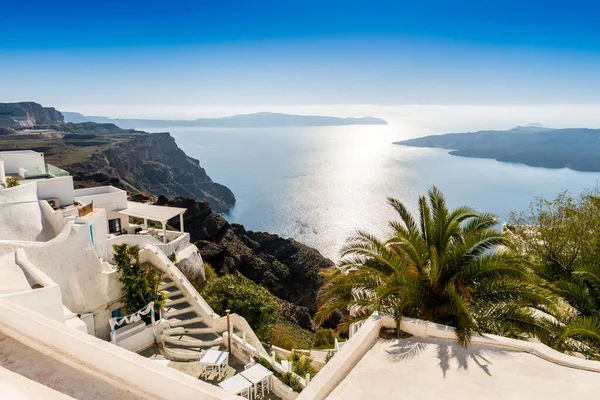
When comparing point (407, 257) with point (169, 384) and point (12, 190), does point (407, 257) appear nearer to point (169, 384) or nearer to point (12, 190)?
point (169, 384)

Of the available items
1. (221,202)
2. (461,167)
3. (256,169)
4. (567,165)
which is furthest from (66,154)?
(567,165)

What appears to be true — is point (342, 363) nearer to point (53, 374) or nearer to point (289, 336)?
point (53, 374)

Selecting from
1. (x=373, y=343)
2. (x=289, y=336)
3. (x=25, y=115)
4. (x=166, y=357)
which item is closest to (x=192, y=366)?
(x=166, y=357)

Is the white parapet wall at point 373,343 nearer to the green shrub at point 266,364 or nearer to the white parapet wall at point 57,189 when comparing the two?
the green shrub at point 266,364

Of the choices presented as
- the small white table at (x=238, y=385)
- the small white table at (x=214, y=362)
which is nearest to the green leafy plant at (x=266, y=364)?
the small white table at (x=214, y=362)

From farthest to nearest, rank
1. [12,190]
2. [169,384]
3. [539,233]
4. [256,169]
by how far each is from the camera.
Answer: [256,169] → [12,190] → [539,233] → [169,384]

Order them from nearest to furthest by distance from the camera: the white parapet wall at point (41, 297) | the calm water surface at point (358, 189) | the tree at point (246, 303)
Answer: the white parapet wall at point (41, 297) < the tree at point (246, 303) < the calm water surface at point (358, 189)
